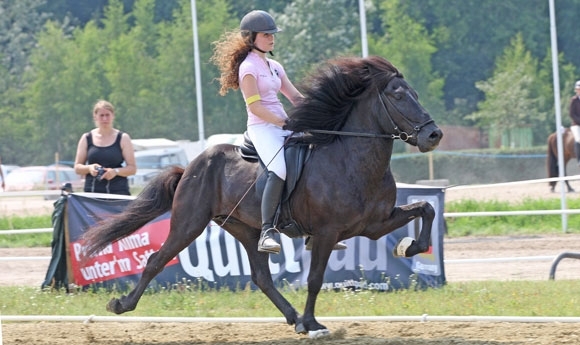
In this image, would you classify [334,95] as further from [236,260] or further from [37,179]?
[37,179]

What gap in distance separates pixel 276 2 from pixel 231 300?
36.3m

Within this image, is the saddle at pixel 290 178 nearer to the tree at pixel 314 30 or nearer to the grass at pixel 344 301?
the grass at pixel 344 301

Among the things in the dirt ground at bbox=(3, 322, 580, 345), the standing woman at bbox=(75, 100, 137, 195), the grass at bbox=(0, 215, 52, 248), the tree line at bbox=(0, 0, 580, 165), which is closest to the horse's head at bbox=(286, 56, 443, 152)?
the dirt ground at bbox=(3, 322, 580, 345)

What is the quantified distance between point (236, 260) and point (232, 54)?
3753mm

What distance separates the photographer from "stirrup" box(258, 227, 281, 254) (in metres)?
8.61

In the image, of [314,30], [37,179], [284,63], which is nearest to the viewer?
[37,179]

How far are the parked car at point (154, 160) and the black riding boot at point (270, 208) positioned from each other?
97.5 feet

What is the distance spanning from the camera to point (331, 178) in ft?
28.1

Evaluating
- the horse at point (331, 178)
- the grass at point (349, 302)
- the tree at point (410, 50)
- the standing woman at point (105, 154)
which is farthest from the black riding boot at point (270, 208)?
the tree at point (410, 50)

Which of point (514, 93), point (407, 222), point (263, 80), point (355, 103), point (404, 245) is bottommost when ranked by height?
point (404, 245)

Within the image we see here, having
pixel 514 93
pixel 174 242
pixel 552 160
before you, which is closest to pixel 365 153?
pixel 174 242

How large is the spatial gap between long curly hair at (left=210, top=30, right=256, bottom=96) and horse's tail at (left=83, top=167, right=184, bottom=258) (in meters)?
1.09

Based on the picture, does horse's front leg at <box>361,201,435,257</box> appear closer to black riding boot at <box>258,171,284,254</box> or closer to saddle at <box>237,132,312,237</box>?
saddle at <box>237,132,312,237</box>

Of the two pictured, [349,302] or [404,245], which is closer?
[404,245]
